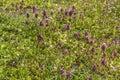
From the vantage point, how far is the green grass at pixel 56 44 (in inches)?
371

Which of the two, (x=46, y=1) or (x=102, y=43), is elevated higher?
(x=46, y=1)

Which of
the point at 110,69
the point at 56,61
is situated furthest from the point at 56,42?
the point at 110,69

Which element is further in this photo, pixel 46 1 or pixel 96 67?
pixel 46 1

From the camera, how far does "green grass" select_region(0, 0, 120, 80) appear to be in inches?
371

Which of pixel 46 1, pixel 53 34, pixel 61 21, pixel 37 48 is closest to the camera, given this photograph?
pixel 37 48

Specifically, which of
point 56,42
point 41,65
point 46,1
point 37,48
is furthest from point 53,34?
point 46,1

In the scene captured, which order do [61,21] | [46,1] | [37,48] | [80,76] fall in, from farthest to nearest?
[46,1] → [61,21] → [37,48] → [80,76]

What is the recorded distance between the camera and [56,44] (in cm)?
1066

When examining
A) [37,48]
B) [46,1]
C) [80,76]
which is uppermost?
[46,1]

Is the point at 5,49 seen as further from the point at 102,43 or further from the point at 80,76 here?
the point at 102,43

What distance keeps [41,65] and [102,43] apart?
2752mm

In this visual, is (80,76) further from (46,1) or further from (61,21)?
(46,1)

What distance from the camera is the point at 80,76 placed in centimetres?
945

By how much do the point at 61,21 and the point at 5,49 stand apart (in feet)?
9.70
